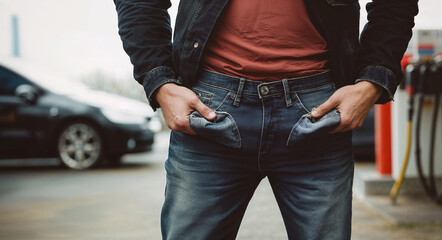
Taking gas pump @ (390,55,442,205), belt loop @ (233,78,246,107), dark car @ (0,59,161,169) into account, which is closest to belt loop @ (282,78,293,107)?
belt loop @ (233,78,246,107)

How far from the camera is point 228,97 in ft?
5.55

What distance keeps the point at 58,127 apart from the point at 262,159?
7428 mm

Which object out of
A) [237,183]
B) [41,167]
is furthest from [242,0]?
[41,167]

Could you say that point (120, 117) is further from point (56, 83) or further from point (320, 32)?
point (320, 32)

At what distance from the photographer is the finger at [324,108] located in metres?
1.65

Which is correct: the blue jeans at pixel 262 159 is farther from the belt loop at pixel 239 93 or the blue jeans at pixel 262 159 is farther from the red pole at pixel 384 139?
the red pole at pixel 384 139

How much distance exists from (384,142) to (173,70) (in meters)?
4.80

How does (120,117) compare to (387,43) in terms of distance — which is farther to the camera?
(120,117)

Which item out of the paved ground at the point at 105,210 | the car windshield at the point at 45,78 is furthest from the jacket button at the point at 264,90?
the car windshield at the point at 45,78

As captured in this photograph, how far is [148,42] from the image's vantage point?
1.71m

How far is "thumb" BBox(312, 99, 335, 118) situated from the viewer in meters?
1.65

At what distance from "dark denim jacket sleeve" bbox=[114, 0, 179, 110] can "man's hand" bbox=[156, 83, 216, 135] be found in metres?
0.03

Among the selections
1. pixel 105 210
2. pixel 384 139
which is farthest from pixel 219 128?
pixel 384 139

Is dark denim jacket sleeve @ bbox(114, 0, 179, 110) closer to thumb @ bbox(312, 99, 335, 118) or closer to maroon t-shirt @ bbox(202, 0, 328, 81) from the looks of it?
maroon t-shirt @ bbox(202, 0, 328, 81)
